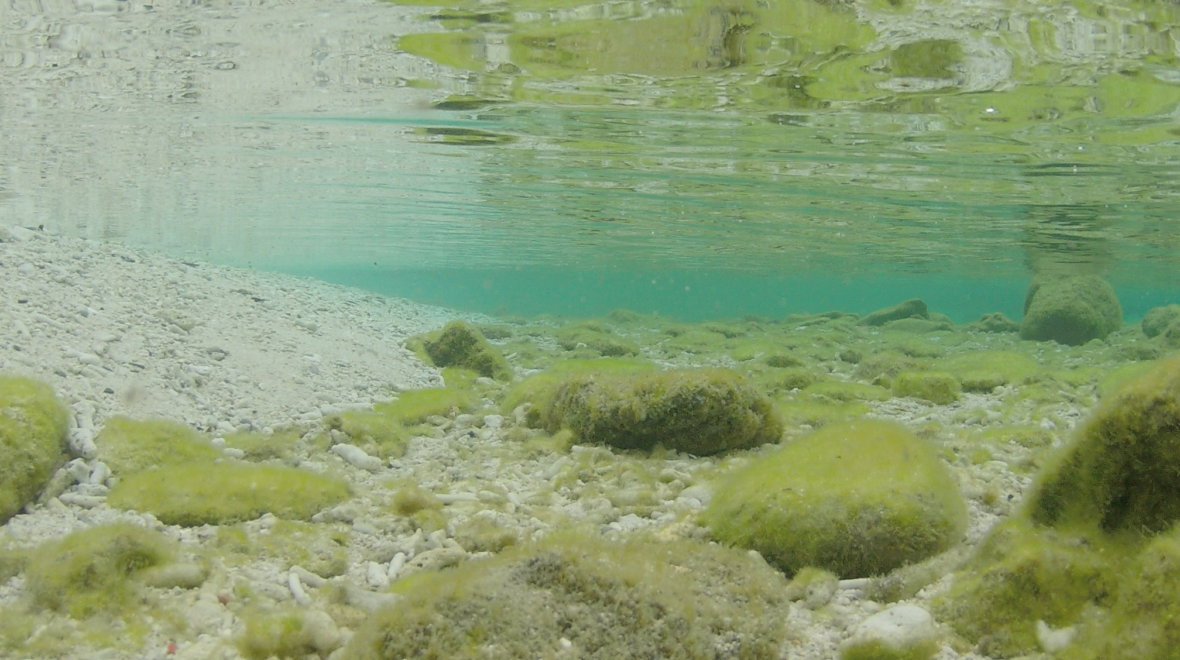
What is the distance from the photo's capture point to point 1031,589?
3545 millimetres

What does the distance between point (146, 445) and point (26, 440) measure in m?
1.27

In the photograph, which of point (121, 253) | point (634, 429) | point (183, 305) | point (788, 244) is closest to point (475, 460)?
point (634, 429)

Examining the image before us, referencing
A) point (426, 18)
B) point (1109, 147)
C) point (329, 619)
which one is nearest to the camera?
point (329, 619)

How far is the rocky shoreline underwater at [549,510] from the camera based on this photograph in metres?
3.46

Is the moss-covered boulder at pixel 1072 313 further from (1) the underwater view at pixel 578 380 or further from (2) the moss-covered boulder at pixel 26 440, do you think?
(2) the moss-covered boulder at pixel 26 440

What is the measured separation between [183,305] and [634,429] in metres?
9.07

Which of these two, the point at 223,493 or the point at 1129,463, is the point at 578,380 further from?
the point at 1129,463

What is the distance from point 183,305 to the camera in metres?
12.9

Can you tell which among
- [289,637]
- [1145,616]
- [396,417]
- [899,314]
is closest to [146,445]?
[396,417]

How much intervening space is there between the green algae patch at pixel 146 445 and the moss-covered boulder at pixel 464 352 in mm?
7363

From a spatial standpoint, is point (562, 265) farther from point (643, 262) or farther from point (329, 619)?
point (329, 619)

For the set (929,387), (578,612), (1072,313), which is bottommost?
(1072,313)

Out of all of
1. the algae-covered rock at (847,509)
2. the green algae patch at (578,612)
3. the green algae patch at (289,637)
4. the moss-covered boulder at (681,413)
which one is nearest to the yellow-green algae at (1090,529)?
the algae-covered rock at (847,509)

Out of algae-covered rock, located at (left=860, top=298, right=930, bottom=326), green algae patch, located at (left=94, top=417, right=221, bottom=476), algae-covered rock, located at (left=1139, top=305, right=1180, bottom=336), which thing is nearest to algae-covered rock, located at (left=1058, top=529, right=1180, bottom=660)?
green algae patch, located at (left=94, top=417, right=221, bottom=476)
